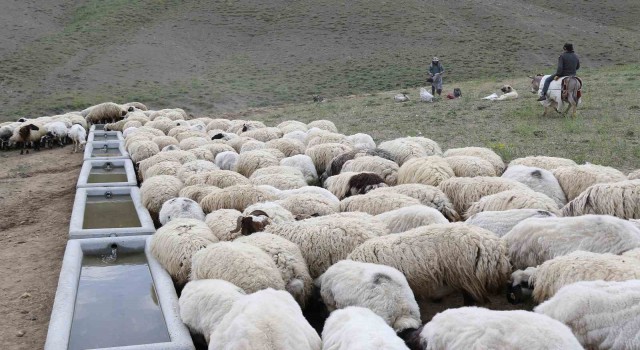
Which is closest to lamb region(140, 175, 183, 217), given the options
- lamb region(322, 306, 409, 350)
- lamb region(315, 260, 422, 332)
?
lamb region(315, 260, 422, 332)

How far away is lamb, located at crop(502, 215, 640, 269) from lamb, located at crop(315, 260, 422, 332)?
1306 millimetres

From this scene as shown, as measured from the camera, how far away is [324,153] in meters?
10.4

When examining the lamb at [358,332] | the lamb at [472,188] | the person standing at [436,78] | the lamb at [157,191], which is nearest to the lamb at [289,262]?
the lamb at [358,332]

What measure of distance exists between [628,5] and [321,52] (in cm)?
2742

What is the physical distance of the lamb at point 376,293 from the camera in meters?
4.57

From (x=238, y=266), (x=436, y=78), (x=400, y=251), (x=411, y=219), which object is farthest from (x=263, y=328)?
(x=436, y=78)

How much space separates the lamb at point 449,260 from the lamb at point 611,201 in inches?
64.0

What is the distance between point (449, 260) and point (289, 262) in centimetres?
148

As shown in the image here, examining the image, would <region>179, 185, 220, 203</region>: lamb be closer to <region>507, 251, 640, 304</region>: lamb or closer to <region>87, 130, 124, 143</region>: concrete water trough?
<region>507, 251, 640, 304</region>: lamb

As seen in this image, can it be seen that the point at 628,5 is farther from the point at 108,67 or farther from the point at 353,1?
the point at 108,67

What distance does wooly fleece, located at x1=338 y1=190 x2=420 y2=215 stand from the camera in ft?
23.0

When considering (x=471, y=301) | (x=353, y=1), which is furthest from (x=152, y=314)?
(x=353, y=1)

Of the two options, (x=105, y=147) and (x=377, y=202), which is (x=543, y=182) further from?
(x=105, y=147)

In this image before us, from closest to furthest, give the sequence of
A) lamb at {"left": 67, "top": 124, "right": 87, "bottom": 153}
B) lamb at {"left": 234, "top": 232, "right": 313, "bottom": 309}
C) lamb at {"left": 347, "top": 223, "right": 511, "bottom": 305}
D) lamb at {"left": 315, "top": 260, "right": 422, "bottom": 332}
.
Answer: lamb at {"left": 315, "top": 260, "right": 422, "bottom": 332}
lamb at {"left": 347, "top": 223, "right": 511, "bottom": 305}
lamb at {"left": 234, "top": 232, "right": 313, "bottom": 309}
lamb at {"left": 67, "top": 124, "right": 87, "bottom": 153}
